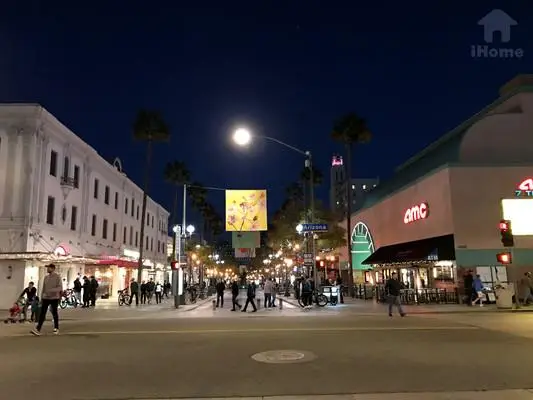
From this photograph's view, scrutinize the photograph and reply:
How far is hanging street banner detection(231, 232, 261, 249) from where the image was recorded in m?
45.2

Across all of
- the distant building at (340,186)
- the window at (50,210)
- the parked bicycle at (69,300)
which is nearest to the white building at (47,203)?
the window at (50,210)

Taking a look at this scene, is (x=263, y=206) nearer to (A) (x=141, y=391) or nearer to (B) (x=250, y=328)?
(B) (x=250, y=328)

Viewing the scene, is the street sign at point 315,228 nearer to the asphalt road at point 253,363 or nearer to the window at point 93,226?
the asphalt road at point 253,363

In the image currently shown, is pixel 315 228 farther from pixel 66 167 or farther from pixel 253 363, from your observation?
pixel 253 363

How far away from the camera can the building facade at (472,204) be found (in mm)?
30000

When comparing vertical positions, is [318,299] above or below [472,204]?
below

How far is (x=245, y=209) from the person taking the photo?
40.9 metres

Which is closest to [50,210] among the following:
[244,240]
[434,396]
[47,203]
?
[47,203]

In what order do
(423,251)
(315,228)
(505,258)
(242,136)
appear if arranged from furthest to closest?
(423,251), (315,228), (505,258), (242,136)

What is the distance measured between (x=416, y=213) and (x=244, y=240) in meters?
16.7

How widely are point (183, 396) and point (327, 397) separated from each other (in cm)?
208

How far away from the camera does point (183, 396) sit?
7.39 m

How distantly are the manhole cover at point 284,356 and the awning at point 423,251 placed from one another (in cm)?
2118

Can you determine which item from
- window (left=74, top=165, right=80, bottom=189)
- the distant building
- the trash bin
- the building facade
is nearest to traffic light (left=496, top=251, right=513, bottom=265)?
the trash bin
